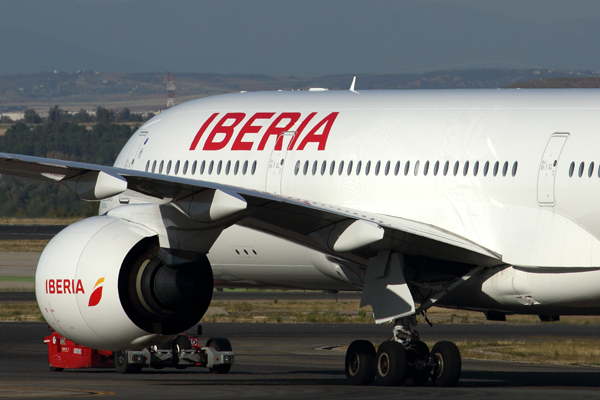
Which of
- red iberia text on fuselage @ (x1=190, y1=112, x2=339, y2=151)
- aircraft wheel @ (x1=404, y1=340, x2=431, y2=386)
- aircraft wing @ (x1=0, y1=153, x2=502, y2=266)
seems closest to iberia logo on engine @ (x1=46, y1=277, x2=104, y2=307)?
Result: aircraft wing @ (x1=0, y1=153, x2=502, y2=266)

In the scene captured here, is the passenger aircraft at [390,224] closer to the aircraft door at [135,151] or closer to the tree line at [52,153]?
the aircraft door at [135,151]

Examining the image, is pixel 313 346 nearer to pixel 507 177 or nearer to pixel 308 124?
pixel 308 124

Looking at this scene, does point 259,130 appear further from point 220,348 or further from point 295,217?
point 220,348

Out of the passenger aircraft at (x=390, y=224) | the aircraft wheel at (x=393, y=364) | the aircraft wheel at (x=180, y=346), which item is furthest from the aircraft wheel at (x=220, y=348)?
the aircraft wheel at (x=393, y=364)

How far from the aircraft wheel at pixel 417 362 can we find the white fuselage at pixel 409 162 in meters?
2.19

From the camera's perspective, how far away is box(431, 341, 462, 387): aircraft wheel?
19469 millimetres

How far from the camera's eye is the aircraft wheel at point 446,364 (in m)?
19.5

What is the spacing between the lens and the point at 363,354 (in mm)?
20141

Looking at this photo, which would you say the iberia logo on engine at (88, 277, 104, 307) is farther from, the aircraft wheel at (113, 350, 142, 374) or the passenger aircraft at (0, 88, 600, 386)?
the aircraft wheel at (113, 350, 142, 374)

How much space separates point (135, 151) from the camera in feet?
79.8

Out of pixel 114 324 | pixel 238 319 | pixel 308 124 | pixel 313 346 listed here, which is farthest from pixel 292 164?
pixel 238 319

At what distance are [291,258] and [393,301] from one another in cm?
307

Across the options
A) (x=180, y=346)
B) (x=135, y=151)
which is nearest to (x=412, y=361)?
(x=180, y=346)

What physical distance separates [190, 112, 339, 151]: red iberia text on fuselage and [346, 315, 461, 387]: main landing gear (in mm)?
3688
